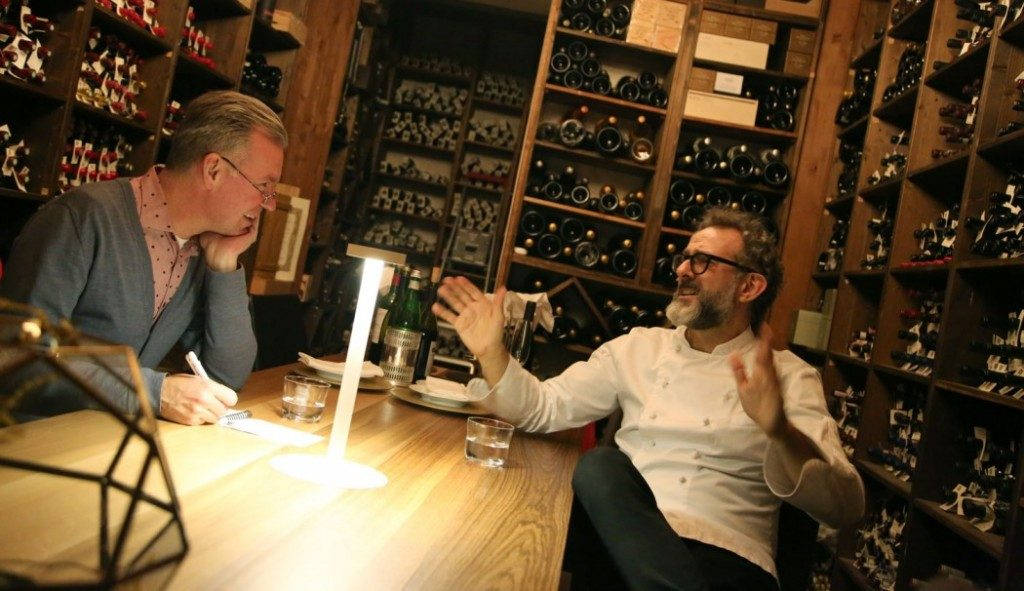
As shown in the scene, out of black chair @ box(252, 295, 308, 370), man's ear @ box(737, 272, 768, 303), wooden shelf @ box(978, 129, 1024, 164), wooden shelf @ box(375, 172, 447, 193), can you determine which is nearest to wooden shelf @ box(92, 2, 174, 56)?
black chair @ box(252, 295, 308, 370)

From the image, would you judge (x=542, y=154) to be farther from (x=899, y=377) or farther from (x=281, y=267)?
(x=899, y=377)

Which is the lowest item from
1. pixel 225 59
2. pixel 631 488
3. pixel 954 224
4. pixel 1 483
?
pixel 631 488

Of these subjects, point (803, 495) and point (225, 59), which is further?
point (225, 59)

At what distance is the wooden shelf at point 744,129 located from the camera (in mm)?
4531

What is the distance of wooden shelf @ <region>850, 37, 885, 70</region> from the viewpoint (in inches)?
161

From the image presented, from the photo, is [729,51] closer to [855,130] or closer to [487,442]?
[855,130]

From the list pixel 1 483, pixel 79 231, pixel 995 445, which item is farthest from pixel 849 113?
pixel 1 483

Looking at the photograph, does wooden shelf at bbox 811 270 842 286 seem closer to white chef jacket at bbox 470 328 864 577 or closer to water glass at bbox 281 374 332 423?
white chef jacket at bbox 470 328 864 577

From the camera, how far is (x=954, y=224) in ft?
9.94

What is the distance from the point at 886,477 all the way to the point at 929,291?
78 centimetres

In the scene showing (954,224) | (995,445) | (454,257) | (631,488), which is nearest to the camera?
(631,488)

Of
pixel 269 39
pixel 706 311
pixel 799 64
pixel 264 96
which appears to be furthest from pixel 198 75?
pixel 799 64

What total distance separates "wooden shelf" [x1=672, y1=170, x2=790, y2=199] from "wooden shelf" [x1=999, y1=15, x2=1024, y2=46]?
1.92 meters

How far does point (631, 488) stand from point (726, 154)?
356 centimetres
